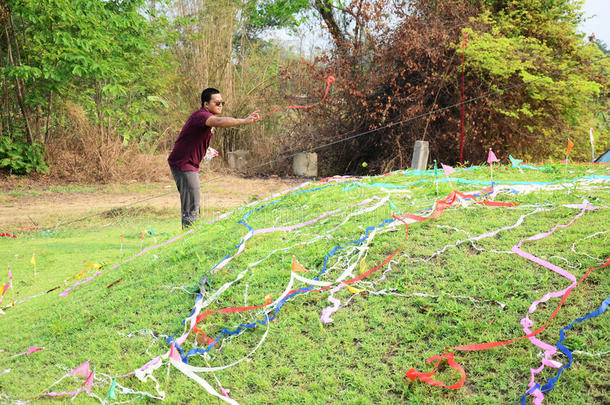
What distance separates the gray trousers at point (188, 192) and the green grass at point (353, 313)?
117 centimetres

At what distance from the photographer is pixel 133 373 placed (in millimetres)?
2625

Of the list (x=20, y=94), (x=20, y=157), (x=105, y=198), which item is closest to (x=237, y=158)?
(x=105, y=198)

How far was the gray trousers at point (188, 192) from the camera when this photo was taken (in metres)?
5.48

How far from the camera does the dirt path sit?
8242 mm

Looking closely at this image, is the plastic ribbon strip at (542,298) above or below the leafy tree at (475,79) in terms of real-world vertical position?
below

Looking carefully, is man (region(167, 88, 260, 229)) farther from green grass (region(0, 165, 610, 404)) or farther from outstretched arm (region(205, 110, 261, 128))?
green grass (region(0, 165, 610, 404))

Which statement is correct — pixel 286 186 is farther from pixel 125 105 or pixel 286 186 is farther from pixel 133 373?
pixel 133 373

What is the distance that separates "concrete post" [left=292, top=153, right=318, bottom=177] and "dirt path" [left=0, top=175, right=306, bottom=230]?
2.08 ft

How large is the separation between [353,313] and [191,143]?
11.1ft

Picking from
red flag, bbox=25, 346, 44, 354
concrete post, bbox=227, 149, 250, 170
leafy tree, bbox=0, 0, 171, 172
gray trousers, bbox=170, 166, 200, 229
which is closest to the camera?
red flag, bbox=25, 346, 44, 354

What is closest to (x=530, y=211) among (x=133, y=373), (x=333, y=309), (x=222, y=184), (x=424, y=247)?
(x=424, y=247)

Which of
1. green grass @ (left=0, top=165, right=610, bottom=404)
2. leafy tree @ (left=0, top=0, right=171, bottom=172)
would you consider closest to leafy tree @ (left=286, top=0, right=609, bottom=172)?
leafy tree @ (left=0, top=0, right=171, bottom=172)

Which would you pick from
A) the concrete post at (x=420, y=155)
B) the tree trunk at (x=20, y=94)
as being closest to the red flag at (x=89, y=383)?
the concrete post at (x=420, y=155)

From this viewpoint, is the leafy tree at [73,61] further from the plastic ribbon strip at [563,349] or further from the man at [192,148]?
the plastic ribbon strip at [563,349]
